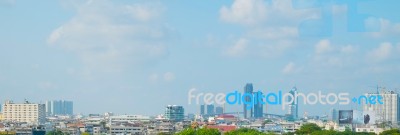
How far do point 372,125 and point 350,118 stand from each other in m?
0.97

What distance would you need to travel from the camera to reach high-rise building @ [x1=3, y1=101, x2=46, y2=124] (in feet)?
146

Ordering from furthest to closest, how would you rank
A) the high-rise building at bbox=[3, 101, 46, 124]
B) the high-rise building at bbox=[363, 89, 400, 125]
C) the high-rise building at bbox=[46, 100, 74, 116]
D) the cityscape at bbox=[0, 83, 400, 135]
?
the high-rise building at bbox=[46, 100, 74, 116]
the high-rise building at bbox=[3, 101, 46, 124]
the high-rise building at bbox=[363, 89, 400, 125]
the cityscape at bbox=[0, 83, 400, 135]

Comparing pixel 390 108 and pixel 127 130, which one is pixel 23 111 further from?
pixel 390 108

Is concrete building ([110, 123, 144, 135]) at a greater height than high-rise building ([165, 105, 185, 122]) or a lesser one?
lesser

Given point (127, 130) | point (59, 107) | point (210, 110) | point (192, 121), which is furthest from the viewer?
point (59, 107)

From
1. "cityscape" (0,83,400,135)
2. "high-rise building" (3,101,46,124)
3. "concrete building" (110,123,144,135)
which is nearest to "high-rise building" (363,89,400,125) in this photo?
"cityscape" (0,83,400,135)

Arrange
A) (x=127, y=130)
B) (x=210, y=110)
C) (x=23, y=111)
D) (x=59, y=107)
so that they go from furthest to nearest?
(x=59, y=107), (x=210, y=110), (x=23, y=111), (x=127, y=130)

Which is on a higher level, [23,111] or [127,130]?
[23,111]

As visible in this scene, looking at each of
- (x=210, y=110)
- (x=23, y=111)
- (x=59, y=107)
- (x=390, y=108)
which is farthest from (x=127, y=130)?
(x=59, y=107)

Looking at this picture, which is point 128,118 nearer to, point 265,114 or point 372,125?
point 265,114

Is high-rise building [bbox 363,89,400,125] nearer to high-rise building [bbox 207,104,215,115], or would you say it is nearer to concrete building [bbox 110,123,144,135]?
concrete building [bbox 110,123,144,135]

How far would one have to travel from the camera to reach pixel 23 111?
148ft

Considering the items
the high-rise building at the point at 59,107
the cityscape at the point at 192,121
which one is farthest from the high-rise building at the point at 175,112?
the high-rise building at the point at 59,107

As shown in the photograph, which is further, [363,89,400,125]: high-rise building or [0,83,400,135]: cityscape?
[363,89,400,125]: high-rise building
